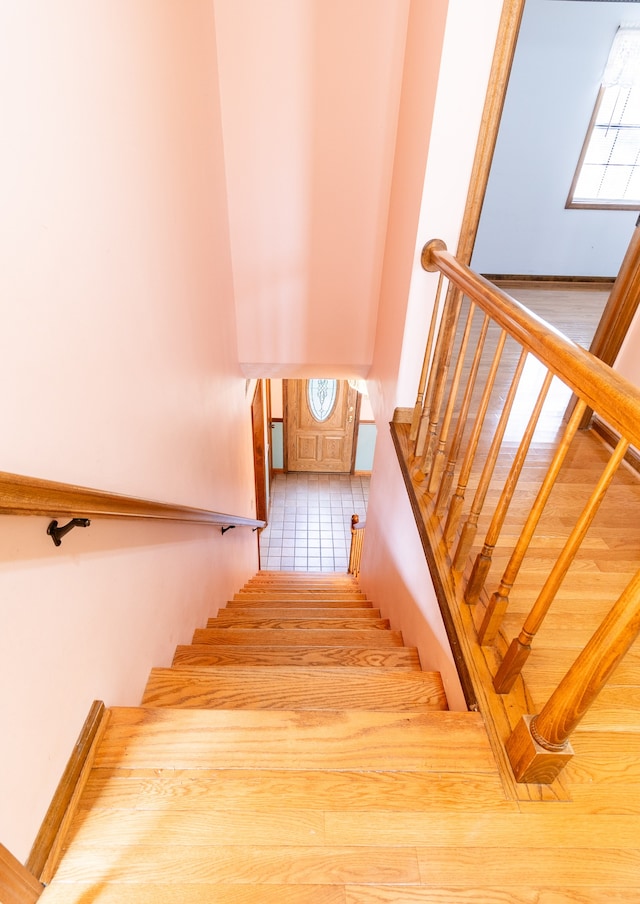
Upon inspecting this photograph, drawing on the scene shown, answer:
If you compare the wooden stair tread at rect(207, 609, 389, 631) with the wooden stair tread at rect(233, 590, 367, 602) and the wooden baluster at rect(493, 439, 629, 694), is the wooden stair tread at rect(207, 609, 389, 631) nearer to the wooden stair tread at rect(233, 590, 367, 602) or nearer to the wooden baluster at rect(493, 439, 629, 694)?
the wooden stair tread at rect(233, 590, 367, 602)

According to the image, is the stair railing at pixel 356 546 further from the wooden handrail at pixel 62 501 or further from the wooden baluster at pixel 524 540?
the wooden handrail at pixel 62 501

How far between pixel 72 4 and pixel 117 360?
748 millimetres

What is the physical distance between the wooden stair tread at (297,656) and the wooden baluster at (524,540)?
69cm

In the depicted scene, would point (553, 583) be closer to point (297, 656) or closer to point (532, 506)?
point (532, 506)

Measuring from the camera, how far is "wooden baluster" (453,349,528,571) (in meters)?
1.32

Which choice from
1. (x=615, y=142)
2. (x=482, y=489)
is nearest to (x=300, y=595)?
(x=482, y=489)

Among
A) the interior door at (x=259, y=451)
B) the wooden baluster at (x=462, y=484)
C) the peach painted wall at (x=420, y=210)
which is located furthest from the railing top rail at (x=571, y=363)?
the interior door at (x=259, y=451)

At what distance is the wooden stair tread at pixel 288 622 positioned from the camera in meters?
2.54

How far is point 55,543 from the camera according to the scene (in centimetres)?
95

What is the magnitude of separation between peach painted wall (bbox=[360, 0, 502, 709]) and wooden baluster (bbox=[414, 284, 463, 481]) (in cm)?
28

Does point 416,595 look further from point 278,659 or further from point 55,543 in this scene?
point 55,543

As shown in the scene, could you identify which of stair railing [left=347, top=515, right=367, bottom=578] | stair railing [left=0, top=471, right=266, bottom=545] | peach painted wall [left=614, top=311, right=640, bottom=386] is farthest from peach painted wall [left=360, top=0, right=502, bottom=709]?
stair railing [left=347, top=515, right=367, bottom=578]

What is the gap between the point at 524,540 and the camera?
1.17 meters

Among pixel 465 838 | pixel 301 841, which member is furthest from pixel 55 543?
pixel 465 838
